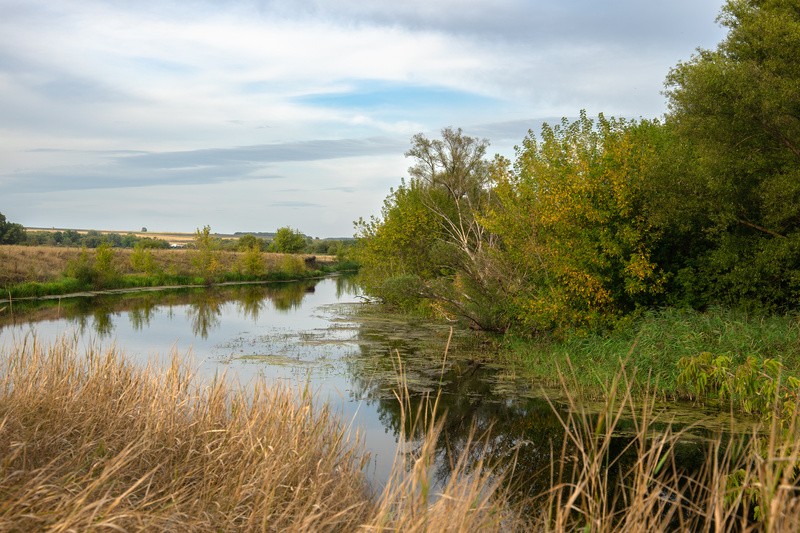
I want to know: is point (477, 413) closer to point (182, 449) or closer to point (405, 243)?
point (182, 449)

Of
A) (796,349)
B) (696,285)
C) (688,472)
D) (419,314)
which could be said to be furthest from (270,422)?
(419,314)

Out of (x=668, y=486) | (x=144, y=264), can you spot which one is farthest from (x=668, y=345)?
(x=144, y=264)

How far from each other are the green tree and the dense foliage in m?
0.03

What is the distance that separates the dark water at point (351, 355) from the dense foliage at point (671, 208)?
2.46m

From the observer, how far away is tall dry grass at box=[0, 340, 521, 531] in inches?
199

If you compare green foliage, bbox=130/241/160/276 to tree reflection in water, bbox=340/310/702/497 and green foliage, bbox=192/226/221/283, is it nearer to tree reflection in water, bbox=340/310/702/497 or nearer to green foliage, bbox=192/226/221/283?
green foliage, bbox=192/226/221/283

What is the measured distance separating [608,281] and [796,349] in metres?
5.30

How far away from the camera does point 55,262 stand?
4453 centimetres

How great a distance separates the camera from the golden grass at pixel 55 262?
35.9m

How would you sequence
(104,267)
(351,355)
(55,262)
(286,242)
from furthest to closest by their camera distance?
(286,242) → (55,262) → (104,267) → (351,355)

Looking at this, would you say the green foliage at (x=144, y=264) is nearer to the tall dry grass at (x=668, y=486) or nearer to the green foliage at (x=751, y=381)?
the green foliage at (x=751, y=381)

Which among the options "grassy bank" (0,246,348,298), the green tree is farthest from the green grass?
"grassy bank" (0,246,348,298)

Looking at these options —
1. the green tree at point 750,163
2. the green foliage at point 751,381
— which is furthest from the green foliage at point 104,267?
the green foliage at point 751,381

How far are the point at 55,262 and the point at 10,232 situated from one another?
26.4 m
